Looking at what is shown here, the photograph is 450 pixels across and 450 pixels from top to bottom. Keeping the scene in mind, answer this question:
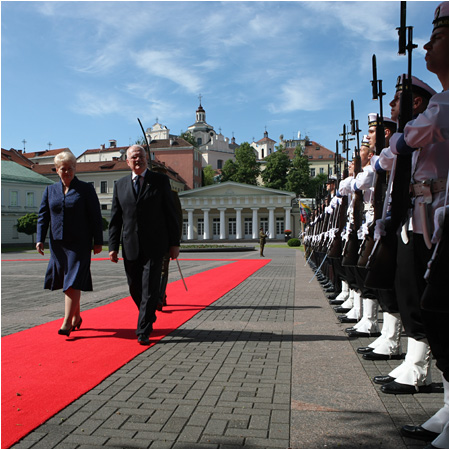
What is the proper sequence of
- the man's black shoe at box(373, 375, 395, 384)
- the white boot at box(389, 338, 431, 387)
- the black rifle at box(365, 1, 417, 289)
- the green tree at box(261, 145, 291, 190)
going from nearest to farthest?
the black rifle at box(365, 1, 417, 289) → the white boot at box(389, 338, 431, 387) → the man's black shoe at box(373, 375, 395, 384) → the green tree at box(261, 145, 291, 190)

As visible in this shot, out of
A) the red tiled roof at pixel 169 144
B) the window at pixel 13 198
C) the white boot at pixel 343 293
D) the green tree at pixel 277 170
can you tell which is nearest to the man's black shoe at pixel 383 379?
the white boot at pixel 343 293

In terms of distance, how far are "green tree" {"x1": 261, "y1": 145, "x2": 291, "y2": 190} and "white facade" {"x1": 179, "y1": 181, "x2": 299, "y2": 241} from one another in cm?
862

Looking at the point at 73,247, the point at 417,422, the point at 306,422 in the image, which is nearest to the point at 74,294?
the point at 73,247

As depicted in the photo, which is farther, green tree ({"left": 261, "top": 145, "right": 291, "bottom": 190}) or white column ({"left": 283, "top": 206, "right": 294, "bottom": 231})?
green tree ({"left": 261, "top": 145, "right": 291, "bottom": 190})

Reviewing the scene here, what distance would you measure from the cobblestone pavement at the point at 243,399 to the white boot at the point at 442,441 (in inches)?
Result: 4.6

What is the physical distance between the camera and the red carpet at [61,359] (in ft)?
12.0

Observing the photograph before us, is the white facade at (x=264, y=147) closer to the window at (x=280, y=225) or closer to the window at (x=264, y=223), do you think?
the window at (x=264, y=223)

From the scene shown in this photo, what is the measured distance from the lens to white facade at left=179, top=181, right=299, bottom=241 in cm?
8412

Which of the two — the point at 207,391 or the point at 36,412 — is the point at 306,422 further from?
the point at 36,412

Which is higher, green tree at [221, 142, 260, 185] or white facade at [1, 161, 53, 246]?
green tree at [221, 142, 260, 185]

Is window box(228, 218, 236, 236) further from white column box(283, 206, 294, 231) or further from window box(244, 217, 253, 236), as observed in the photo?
white column box(283, 206, 294, 231)

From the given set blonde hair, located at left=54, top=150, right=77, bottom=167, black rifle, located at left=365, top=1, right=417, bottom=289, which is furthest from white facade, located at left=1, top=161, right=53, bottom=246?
black rifle, located at left=365, top=1, right=417, bottom=289

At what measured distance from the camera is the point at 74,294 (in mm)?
6090

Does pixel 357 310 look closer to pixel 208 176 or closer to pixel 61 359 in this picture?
pixel 61 359
